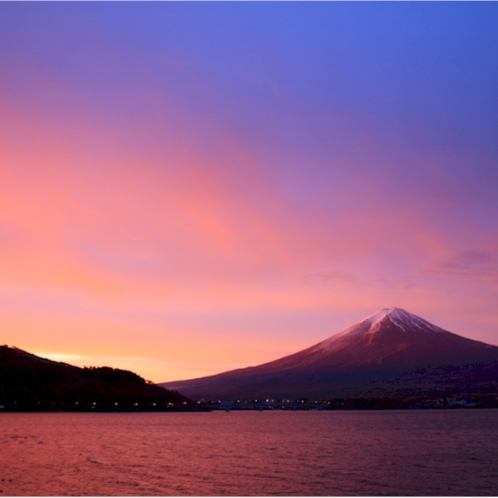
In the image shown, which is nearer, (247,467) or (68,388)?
(247,467)

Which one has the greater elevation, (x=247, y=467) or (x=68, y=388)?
(x=68, y=388)

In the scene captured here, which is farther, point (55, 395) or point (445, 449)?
point (55, 395)

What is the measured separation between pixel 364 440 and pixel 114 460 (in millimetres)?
29820

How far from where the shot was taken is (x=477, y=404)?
19350cm

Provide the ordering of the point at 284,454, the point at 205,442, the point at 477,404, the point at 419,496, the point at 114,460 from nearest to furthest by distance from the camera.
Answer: the point at 419,496, the point at 114,460, the point at 284,454, the point at 205,442, the point at 477,404

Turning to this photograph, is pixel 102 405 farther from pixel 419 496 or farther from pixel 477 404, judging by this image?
pixel 419 496

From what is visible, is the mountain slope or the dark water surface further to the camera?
the mountain slope

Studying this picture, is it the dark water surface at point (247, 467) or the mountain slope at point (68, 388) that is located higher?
the mountain slope at point (68, 388)

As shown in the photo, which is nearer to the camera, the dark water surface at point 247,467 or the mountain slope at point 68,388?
the dark water surface at point 247,467

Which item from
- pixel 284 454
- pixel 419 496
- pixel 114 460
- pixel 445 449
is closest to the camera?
pixel 419 496

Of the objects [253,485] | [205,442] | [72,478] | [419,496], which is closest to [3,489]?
[72,478]

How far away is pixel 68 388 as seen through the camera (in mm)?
172000

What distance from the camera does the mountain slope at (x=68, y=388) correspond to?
161500 millimetres

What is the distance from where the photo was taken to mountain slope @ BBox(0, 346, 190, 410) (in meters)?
162
